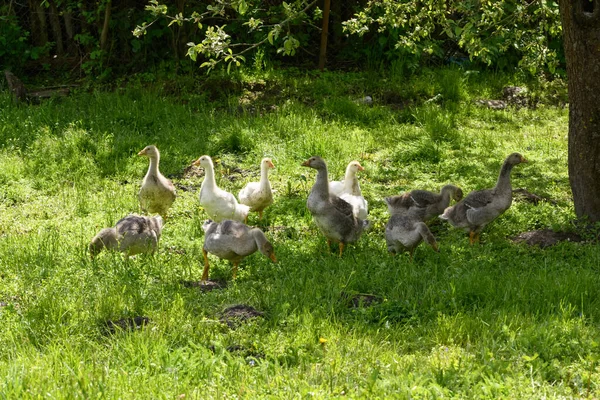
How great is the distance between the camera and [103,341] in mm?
6145

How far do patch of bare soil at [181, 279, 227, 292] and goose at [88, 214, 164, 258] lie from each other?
3.06 feet

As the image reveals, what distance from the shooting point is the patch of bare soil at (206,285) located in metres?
7.71

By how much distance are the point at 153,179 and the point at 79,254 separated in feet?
6.79

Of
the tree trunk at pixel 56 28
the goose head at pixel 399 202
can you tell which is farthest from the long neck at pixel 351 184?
the tree trunk at pixel 56 28

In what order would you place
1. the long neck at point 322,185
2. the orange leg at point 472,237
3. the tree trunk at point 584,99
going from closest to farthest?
the tree trunk at point 584,99 < the long neck at point 322,185 < the orange leg at point 472,237

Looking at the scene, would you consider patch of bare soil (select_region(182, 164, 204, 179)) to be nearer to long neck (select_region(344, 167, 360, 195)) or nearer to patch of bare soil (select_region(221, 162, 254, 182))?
patch of bare soil (select_region(221, 162, 254, 182))

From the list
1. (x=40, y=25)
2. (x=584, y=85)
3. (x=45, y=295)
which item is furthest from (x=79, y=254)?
(x=40, y=25)

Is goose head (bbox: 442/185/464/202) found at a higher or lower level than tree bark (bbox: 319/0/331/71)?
lower

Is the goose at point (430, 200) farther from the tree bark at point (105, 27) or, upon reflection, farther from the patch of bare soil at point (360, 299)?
the tree bark at point (105, 27)

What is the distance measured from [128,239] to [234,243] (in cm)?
124

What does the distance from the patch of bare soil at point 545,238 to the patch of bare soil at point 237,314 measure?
12.7 feet

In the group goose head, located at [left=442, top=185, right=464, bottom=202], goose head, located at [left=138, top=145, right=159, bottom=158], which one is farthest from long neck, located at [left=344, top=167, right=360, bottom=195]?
goose head, located at [left=138, top=145, right=159, bottom=158]

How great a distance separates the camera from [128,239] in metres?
8.45

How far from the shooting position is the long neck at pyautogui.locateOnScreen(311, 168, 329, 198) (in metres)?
9.11
